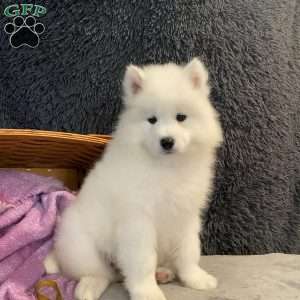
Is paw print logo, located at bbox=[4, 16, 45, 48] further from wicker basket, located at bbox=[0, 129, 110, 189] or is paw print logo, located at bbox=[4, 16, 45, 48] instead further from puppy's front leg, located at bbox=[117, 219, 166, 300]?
puppy's front leg, located at bbox=[117, 219, 166, 300]

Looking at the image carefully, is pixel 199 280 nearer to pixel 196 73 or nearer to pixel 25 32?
pixel 196 73

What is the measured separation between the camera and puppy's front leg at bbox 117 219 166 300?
1391mm

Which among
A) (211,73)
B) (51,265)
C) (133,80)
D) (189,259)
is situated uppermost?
(211,73)

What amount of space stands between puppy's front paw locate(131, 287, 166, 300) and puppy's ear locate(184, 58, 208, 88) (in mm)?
730

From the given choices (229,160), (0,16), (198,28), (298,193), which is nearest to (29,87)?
(0,16)

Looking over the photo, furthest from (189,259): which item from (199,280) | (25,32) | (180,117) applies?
(25,32)

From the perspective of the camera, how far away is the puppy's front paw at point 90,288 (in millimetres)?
1426

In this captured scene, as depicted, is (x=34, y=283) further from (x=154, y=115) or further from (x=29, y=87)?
(x=29, y=87)

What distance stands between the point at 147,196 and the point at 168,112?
297mm

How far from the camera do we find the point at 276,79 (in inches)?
84.7

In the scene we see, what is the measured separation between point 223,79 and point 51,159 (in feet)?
2.99

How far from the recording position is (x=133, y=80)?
1.55 metres

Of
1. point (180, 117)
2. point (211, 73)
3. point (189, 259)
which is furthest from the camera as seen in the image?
point (211, 73)

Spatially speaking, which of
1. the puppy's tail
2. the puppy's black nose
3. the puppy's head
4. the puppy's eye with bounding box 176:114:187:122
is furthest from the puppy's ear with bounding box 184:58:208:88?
the puppy's tail
